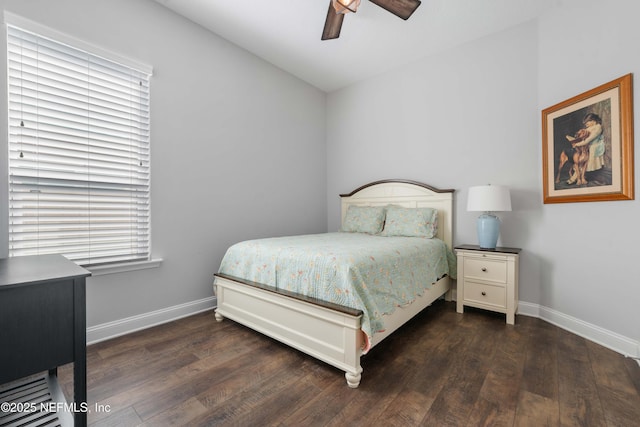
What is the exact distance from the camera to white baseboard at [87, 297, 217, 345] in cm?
216

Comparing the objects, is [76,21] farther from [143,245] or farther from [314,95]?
[314,95]

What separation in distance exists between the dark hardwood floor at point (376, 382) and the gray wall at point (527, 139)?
1.50ft

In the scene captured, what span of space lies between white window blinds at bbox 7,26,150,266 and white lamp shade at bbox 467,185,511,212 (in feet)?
9.73

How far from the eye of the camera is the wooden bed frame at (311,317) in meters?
1.65

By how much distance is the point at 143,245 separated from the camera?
8.05 ft

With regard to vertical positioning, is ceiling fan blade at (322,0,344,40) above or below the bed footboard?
above

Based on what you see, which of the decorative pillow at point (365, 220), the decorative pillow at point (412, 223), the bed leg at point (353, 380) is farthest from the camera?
the decorative pillow at point (365, 220)

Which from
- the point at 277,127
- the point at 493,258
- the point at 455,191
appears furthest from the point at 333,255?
the point at 277,127

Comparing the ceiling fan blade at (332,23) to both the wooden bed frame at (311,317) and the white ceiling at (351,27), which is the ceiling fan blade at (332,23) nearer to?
the white ceiling at (351,27)

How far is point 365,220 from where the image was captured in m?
3.49

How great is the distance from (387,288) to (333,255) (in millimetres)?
438

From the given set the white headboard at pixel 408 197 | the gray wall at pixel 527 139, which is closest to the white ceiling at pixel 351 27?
the gray wall at pixel 527 139

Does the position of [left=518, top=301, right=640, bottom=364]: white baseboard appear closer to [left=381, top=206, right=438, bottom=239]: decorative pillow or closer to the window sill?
[left=381, top=206, right=438, bottom=239]: decorative pillow

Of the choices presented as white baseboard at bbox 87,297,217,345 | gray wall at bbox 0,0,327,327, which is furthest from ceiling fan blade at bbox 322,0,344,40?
white baseboard at bbox 87,297,217,345
